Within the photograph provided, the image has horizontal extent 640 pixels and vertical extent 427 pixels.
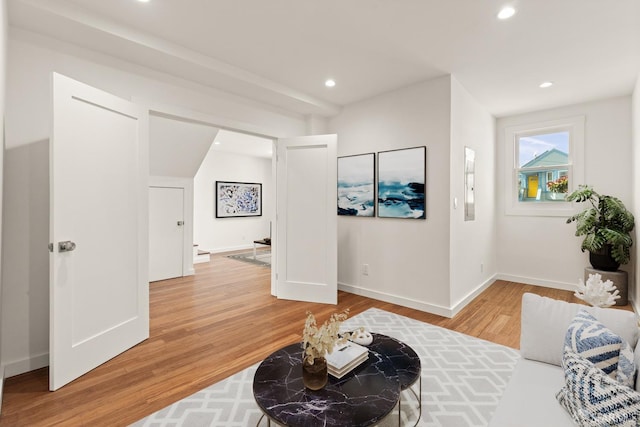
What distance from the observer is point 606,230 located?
3.63 metres

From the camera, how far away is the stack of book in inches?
61.9

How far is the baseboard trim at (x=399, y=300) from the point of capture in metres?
3.38

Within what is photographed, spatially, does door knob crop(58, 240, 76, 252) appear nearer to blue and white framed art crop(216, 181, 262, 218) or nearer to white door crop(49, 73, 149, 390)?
white door crop(49, 73, 149, 390)

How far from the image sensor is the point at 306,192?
12.9ft

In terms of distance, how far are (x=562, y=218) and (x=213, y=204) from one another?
23.5 ft

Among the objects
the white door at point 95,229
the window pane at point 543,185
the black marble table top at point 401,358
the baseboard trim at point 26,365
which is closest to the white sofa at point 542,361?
the black marble table top at point 401,358

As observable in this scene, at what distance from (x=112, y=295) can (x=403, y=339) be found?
2542 millimetres

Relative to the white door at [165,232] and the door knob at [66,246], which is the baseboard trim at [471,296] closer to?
the door knob at [66,246]

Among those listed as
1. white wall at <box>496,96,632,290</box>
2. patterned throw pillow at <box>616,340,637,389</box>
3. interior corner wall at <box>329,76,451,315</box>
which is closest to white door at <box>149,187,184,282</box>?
interior corner wall at <box>329,76,451,315</box>

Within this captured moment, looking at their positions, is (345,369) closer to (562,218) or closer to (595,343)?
(595,343)

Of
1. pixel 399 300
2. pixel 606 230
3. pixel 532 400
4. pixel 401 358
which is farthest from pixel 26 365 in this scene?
pixel 606 230

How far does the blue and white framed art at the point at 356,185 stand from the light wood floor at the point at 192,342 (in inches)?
47.5

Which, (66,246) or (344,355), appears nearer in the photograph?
(344,355)

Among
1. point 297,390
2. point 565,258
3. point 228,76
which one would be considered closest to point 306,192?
point 228,76
